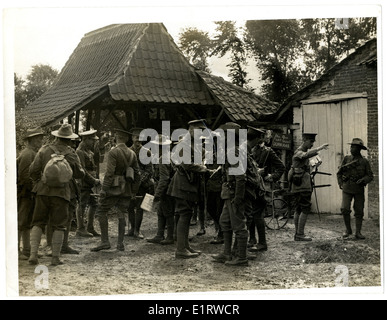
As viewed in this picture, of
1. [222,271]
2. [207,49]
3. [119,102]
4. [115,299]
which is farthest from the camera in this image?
[119,102]

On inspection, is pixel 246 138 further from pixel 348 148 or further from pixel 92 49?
pixel 92 49

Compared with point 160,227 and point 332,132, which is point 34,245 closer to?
point 160,227

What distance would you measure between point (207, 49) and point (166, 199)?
9.02 feet

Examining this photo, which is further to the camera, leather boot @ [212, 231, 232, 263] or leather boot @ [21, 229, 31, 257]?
leather boot @ [212, 231, 232, 263]

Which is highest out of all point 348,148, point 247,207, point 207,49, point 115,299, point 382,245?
point 207,49

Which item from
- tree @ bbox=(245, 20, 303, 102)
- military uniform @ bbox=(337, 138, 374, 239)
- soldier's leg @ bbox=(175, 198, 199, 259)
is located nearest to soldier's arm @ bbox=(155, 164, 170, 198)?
soldier's leg @ bbox=(175, 198, 199, 259)

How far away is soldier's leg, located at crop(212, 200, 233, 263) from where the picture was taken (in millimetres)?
6949

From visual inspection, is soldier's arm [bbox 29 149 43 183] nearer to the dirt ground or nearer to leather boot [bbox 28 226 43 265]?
leather boot [bbox 28 226 43 265]

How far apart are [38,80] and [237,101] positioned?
383cm

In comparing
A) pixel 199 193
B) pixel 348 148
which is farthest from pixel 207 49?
pixel 348 148

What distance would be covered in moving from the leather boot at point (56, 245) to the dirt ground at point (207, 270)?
0.10m

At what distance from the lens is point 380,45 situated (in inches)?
252

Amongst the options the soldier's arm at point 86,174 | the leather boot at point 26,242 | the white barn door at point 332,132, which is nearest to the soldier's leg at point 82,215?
the soldier's arm at point 86,174

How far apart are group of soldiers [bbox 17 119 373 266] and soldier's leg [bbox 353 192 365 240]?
0.05ft
